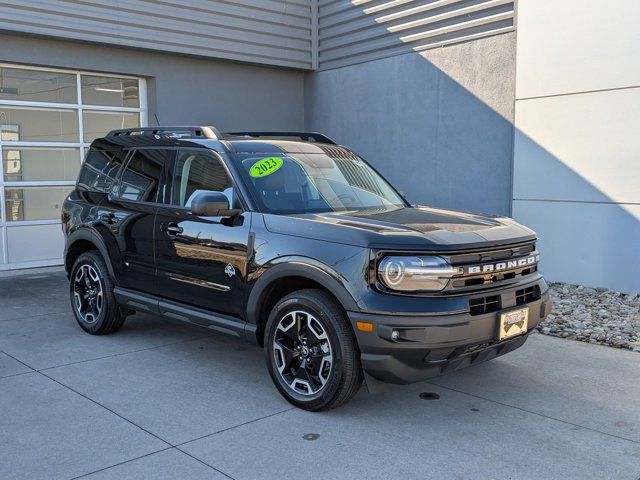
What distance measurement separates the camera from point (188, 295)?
514 cm

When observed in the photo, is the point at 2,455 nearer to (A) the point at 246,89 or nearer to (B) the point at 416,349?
(B) the point at 416,349

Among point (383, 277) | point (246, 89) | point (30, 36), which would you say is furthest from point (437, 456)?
point (246, 89)

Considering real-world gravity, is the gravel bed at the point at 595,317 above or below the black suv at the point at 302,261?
below

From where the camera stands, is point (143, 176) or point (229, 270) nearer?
point (229, 270)

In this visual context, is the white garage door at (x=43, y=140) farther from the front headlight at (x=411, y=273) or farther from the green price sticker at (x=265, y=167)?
the front headlight at (x=411, y=273)

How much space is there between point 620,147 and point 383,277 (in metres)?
5.38

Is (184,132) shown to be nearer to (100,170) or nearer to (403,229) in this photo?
(100,170)

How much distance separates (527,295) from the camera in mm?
4520

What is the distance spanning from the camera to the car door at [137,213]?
5512 mm

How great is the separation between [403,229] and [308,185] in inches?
45.7

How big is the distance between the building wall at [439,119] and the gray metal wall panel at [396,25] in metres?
0.18

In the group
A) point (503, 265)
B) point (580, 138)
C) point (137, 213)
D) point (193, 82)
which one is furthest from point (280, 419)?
point (193, 82)

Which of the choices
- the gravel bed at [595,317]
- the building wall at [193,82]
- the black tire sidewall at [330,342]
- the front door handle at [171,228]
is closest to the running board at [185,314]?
the black tire sidewall at [330,342]

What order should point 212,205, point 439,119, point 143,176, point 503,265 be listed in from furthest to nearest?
point 439,119
point 143,176
point 212,205
point 503,265
